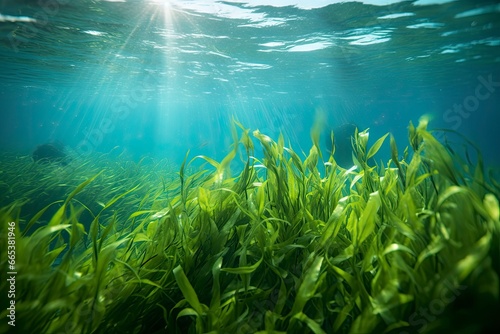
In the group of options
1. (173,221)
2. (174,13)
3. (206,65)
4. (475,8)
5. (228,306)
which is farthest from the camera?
(206,65)

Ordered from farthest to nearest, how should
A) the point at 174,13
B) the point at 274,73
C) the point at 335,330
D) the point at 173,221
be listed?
1. the point at 274,73
2. the point at 174,13
3. the point at 173,221
4. the point at 335,330

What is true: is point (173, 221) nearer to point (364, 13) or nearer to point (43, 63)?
point (364, 13)

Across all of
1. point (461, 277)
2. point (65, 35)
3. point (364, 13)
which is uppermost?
point (364, 13)

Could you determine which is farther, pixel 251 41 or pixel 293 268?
pixel 251 41

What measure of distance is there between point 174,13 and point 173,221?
12759 millimetres

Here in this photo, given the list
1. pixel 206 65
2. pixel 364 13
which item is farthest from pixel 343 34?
pixel 206 65

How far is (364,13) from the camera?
461 inches

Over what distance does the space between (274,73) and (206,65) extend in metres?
6.38

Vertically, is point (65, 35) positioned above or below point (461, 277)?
below

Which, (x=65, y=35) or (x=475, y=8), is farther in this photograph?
(x=65, y=35)

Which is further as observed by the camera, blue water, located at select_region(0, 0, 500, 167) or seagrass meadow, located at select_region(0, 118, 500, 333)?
blue water, located at select_region(0, 0, 500, 167)

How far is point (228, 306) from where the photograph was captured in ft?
5.79

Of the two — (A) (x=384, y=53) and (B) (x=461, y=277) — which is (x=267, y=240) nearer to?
(B) (x=461, y=277)

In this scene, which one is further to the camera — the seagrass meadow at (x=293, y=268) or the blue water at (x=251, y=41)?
the blue water at (x=251, y=41)
